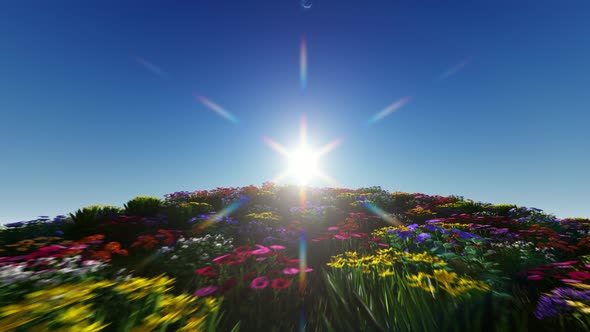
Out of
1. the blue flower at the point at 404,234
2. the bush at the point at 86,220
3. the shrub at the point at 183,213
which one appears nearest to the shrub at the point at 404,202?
the blue flower at the point at 404,234

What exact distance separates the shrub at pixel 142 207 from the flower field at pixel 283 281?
96 centimetres

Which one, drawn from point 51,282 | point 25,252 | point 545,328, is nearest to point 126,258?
point 25,252

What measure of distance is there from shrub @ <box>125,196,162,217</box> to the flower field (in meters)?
0.96

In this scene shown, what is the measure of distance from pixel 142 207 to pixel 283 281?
27.1 feet

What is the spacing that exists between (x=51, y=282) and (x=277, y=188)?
10380mm

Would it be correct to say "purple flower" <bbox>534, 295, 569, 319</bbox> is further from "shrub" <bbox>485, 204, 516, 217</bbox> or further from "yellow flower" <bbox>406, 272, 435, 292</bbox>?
"shrub" <bbox>485, 204, 516, 217</bbox>

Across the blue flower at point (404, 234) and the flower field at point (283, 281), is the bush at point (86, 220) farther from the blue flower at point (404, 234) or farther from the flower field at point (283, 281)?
the blue flower at point (404, 234)

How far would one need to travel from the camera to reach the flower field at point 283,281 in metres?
2.07

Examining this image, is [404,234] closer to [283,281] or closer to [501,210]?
[283,281]

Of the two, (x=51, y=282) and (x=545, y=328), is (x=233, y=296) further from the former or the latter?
(x=545, y=328)

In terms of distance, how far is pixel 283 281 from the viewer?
136 inches

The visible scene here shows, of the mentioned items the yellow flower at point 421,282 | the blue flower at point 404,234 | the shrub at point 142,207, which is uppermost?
the shrub at point 142,207

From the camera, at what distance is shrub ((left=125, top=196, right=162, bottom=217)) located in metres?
9.34

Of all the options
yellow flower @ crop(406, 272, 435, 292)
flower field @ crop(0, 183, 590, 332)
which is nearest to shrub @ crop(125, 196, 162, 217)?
flower field @ crop(0, 183, 590, 332)
